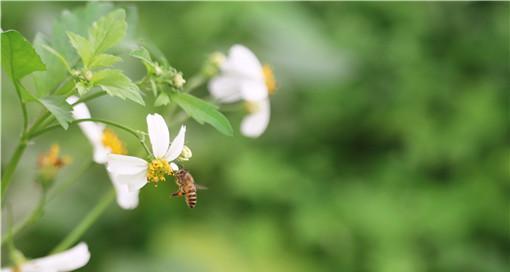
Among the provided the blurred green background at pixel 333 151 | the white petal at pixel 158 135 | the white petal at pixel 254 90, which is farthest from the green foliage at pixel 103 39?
the blurred green background at pixel 333 151

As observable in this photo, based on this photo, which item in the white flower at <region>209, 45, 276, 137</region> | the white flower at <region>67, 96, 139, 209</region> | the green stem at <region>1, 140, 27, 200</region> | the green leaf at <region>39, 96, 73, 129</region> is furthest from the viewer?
the white flower at <region>209, 45, 276, 137</region>

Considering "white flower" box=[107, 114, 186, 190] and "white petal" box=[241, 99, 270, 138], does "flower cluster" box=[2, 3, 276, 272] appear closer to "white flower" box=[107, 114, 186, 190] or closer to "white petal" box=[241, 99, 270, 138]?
"white flower" box=[107, 114, 186, 190]

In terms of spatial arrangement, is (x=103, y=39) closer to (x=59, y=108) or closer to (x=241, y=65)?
(x=59, y=108)

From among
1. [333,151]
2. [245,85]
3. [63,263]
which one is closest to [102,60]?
[63,263]

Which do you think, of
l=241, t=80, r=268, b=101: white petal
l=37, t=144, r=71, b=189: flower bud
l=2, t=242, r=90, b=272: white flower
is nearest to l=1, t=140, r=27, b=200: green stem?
l=2, t=242, r=90, b=272: white flower

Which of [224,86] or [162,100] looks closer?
[162,100]

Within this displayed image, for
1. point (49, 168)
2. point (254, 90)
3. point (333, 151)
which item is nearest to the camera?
point (49, 168)

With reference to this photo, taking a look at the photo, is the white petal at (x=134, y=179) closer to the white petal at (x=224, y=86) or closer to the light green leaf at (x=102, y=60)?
the light green leaf at (x=102, y=60)

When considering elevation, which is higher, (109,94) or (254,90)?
(254,90)
